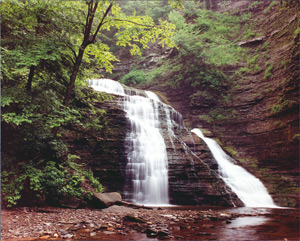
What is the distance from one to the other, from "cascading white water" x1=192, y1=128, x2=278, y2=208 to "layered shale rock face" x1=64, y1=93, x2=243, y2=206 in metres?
0.85

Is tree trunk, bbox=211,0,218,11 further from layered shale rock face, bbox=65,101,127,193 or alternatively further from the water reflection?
the water reflection

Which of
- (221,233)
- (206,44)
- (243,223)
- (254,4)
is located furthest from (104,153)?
(254,4)

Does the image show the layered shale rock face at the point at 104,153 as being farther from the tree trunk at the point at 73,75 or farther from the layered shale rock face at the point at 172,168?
the tree trunk at the point at 73,75

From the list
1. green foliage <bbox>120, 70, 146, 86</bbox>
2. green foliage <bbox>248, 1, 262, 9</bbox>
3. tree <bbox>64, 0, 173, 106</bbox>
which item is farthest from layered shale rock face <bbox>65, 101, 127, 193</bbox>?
green foliage <bbox>248, 1, 262, 9</bbox>

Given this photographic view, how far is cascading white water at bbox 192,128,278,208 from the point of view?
1070 cm

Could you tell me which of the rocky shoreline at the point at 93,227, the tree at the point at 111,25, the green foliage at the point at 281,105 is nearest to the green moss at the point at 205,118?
the green foliage at the point at 281,105

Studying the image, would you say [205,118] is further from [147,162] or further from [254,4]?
[254,4]

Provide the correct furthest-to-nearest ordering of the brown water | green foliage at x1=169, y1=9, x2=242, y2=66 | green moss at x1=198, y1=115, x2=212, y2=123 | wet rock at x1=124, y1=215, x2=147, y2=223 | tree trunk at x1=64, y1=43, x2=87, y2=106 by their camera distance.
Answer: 1. green foliage at x1=169, y1=9, x2=242, y2=66
2. green moss at x1=198, y1=115, x2=212, y2=123
3. tree trunk at x1=64, y1=43, x2=87, y2=106
4. wet rock at x1=124, y1=215, x2=147, y2=223
5. the brown water

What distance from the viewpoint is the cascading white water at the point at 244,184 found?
10695 mm

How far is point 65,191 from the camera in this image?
5980 mm

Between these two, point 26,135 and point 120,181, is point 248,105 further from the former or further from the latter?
point 26,135

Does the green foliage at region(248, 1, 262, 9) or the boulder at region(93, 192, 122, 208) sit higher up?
the green foliage at region(248, 1, 262, 9)

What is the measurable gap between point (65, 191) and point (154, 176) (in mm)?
5079

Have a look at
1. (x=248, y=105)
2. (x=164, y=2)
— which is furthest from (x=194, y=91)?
(x=164, y=2)
